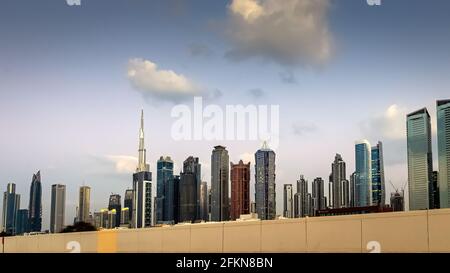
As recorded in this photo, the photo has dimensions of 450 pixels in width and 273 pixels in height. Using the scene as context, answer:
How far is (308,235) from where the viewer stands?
66.7 ft

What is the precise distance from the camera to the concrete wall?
670 inches

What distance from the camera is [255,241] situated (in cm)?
2258

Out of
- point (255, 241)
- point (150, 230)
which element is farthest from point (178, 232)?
point (255, 241)

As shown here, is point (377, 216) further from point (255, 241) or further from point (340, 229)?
point (255, 241)

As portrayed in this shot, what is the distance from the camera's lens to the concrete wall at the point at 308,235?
1702 centimetres

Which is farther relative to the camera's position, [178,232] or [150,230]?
[150,230]
